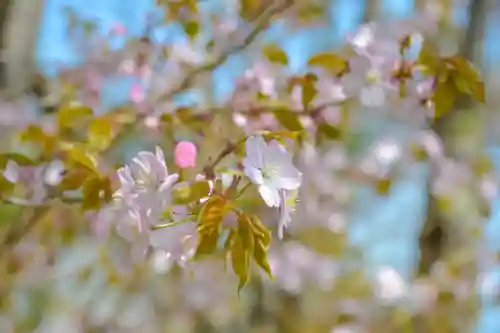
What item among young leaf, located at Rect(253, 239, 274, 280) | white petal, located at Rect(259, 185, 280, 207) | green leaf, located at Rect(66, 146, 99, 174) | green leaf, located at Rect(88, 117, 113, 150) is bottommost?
green leaf, located at Rect(88, 117, 113, 150)

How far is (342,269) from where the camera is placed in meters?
2.14

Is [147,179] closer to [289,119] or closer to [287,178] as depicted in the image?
[287,178]

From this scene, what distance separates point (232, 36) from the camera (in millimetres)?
1325

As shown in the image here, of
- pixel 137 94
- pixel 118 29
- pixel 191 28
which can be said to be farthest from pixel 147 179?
pixel 118 29

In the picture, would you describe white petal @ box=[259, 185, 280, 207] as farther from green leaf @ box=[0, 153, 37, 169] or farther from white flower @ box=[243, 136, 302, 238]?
green leaf @ box=[0, 153, 37, 169]

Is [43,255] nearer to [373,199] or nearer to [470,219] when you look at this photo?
[373,199]

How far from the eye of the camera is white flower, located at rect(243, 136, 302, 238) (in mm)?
614

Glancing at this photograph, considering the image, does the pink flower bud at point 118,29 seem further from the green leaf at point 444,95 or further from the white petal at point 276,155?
the white petal at point 276,155

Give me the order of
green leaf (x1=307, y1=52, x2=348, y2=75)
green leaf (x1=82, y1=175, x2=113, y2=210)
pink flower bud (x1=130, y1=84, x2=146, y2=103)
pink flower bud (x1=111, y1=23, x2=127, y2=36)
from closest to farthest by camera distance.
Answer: green leaf (x1=82, y1=175, x2=113, y2=210) → green leaf (x1=307, y1=52, x2=348, y2=75) → pink flower bud (x1=130, y1=84, x2=146, y2=103) → pink flower bud (x1=111, y1=23, x2=127, y2=36)

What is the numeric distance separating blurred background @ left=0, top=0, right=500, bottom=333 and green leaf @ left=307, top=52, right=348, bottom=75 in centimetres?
52

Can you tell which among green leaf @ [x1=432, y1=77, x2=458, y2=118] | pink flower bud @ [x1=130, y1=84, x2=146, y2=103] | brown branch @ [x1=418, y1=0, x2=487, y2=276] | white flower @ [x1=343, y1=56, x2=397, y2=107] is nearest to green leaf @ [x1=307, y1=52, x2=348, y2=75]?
white flower @ [x1=343, y1=56, x2=397, y2=107]

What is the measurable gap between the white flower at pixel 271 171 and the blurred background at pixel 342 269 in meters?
0.82

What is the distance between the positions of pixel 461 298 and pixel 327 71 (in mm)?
999

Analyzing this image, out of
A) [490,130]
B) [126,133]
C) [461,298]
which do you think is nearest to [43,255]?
[126,133]
